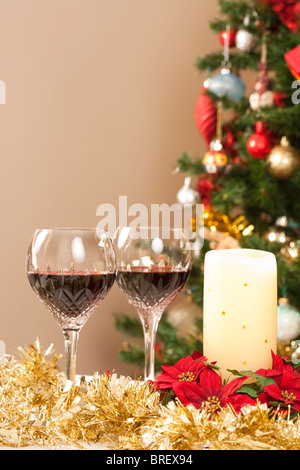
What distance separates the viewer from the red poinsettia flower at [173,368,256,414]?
20.0 inches

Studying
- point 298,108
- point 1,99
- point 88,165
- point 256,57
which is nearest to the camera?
point 298,108

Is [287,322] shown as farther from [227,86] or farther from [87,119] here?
[87,119]

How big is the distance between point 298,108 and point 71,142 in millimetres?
871

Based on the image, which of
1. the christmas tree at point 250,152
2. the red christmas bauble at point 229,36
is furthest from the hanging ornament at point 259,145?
the red christmas bauble at point 229,36

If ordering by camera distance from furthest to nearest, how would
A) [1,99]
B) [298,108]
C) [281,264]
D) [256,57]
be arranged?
[1,99] < [256,57] < [298,108] < [281,264]

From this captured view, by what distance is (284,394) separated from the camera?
20.4 inches

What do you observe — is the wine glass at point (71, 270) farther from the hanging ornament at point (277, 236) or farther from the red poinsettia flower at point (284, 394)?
the hanging ornament at point (277, 236)

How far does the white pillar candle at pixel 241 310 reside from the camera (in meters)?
0.59

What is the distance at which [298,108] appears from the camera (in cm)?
159

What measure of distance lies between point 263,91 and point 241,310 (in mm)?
1246

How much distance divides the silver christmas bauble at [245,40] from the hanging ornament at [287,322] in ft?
2.50

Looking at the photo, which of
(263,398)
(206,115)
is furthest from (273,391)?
(206,115)
